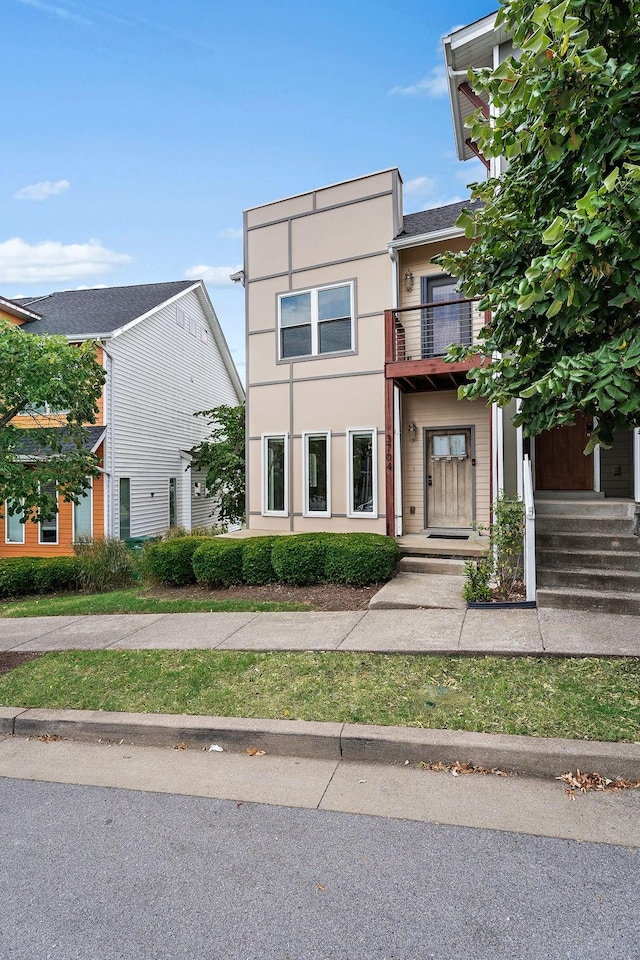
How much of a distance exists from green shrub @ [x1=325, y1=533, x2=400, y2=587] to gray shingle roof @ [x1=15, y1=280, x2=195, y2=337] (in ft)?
34.6

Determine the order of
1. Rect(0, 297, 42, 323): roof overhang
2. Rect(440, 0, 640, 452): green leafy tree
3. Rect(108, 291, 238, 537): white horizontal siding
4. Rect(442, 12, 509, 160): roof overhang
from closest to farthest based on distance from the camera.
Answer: Rect(440, 0, 640, 452): green leafy tree, Rect(442, 12, 509, 160): roof overhang, Rect(108, 291, 238, 537): white horizontal siding, Rect(0, 297, 42, 323): roof overhang

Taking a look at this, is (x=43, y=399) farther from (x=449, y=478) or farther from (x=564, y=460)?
(x=564, y=460)

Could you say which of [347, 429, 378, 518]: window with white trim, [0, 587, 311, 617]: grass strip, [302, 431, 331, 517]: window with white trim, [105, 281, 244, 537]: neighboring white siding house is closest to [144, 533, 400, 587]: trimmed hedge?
[0, 587, 311, 617]: grass strip

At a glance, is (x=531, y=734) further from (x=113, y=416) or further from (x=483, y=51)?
(x=113, y=416)

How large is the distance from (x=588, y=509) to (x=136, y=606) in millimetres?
6626

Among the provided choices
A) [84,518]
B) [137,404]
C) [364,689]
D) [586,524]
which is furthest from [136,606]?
[137,404]

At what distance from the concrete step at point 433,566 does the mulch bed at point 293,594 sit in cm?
81

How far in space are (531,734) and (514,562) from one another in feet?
12.6

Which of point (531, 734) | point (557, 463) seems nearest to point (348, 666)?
point (531, 734)

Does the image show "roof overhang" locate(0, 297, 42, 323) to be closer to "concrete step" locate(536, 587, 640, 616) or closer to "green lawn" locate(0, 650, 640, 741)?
"green lawn" locate(0, 650, 640, 741)

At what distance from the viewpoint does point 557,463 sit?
9258 mm

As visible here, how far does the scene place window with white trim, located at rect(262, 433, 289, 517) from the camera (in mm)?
11703

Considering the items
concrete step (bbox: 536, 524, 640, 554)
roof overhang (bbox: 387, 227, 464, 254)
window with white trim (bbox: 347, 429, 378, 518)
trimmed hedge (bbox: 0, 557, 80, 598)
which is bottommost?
trimmed hedge (bbox: 0, 557, 80, 598)

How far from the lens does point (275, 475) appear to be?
39.0 feet
